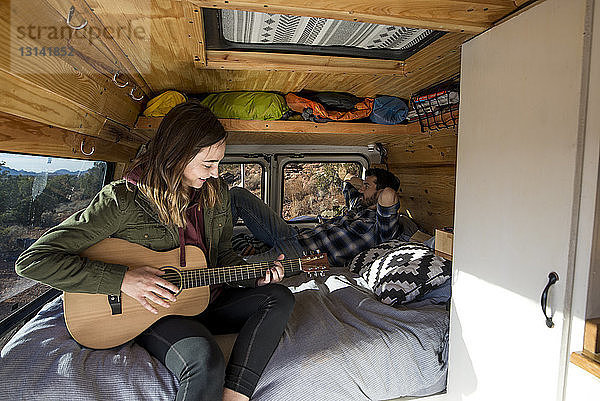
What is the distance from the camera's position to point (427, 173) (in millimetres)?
3156

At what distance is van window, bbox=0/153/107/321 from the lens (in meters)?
1.73

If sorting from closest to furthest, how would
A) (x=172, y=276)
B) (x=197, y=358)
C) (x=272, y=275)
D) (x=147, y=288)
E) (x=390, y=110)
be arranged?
1. (x=197, y=358)
2. (x=147, y=288)
3. (x=172, y=276)
4. (x=272, y=275)
5. (x=390, y=110)

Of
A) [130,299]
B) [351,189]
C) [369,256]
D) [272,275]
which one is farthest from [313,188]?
[130,299]

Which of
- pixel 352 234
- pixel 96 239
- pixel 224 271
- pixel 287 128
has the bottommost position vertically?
pixel 352 234

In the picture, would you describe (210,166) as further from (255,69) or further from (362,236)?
(362,236)

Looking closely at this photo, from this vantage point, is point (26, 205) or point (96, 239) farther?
point (26, 205)

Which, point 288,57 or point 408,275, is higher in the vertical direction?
point 288,57

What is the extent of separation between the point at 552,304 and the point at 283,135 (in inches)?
91.2

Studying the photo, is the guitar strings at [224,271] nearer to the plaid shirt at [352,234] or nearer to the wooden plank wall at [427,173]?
the plaid shirt at [352,234]

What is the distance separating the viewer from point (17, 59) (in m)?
1.10

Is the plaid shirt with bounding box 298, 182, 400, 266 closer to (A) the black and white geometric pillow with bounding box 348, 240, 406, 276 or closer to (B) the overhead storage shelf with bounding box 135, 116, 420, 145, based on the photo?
(A) the black and white geometric pillow with bounding box 348, 240, 406, 276

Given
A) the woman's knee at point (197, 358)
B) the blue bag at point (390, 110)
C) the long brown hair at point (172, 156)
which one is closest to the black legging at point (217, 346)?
the woman's knee at point (197, 358)

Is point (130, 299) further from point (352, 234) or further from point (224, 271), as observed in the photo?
point (352, 234)

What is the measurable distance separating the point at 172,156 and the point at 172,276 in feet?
1.61
